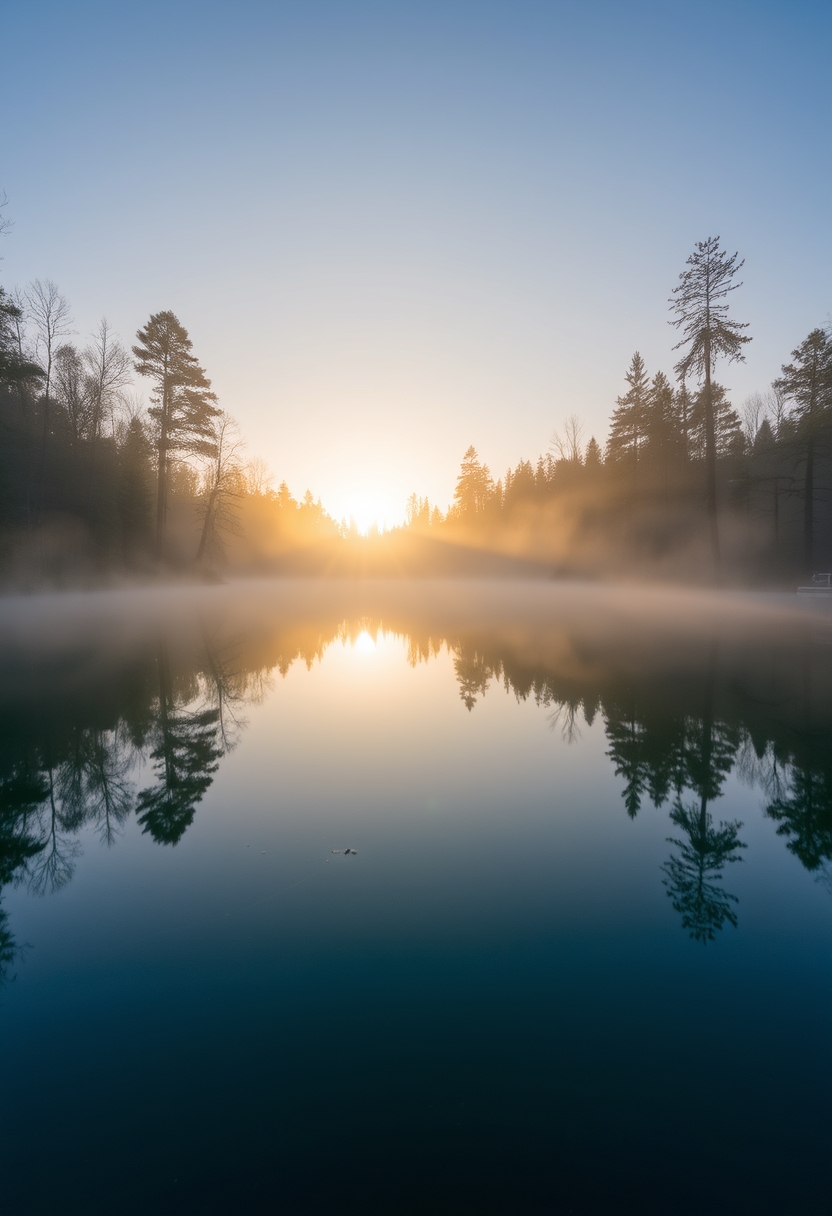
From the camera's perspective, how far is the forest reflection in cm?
508

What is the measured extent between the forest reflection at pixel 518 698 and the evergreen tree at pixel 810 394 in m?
16.4

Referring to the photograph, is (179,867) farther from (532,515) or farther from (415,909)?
(532,515)

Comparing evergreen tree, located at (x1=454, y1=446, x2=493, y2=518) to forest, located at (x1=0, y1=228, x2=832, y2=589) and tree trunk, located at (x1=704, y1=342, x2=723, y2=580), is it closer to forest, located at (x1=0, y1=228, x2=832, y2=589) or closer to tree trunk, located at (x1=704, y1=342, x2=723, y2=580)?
forest, located at (x1=0, y1=228, x2=832, y2=589)

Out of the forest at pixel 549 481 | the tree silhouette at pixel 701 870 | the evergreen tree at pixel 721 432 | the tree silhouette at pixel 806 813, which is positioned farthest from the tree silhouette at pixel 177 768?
the evergreen tree at pixel 721 432

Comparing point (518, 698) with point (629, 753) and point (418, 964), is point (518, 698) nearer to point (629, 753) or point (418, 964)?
point (629, 753)

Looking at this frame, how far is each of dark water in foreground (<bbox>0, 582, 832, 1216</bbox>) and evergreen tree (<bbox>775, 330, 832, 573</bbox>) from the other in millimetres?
27110

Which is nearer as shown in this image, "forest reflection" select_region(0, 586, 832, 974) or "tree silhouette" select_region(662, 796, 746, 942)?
"tree silhouette" select_region(662, 796, 746, 942)

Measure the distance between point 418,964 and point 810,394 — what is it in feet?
125

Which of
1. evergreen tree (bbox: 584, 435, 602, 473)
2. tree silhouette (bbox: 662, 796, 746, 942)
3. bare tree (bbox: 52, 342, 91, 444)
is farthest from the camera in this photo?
evergreen tree (bbox: 584, 435, 602, 473)

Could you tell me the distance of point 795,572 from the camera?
124 feet

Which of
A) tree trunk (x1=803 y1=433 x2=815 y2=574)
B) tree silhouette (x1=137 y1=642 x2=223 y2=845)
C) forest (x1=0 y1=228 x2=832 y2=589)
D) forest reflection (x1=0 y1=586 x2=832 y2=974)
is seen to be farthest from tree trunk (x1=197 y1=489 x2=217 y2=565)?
tree trunk (x1=803 y1=433 x2=815 y2=574)

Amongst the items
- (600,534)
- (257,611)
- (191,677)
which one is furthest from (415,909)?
(600,534)

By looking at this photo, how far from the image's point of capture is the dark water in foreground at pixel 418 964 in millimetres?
2291

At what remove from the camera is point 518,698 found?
9.63m
